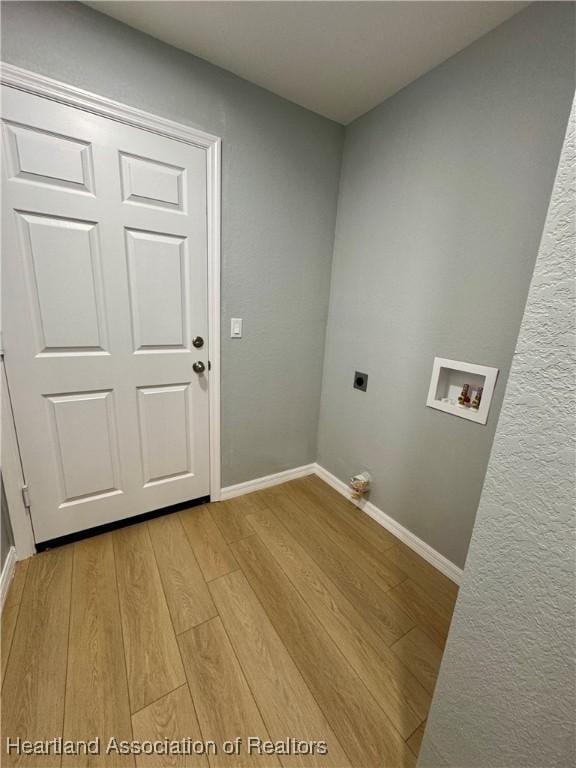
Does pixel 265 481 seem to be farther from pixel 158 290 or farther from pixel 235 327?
pixel 158 290

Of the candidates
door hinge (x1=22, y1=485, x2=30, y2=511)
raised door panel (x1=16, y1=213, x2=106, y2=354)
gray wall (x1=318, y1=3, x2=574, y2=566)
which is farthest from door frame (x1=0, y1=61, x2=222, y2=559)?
gray wall (x1=318, y1=3, x2=574, y2=566)

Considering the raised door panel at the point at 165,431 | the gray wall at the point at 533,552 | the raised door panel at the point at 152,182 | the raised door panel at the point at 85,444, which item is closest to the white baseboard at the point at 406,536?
the gray wall at the point at 533,552

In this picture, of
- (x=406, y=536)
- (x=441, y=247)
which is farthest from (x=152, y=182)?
(x=406, y=536)

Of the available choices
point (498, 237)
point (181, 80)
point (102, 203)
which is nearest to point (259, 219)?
point (181, 80)

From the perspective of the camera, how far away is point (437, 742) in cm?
71

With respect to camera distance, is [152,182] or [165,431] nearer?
[152,182]

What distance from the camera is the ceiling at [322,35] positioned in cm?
111

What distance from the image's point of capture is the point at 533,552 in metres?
0.51

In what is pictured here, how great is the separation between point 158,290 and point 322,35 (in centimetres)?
128

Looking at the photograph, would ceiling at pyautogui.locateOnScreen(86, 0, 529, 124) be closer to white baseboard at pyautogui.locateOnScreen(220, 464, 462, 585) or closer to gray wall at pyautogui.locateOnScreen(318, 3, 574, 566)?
gray wall at pyautogui.locateOnScreen(318, 3, 574, 566)

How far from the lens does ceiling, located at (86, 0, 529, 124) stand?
43.8 inches

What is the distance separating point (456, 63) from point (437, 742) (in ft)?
7.55

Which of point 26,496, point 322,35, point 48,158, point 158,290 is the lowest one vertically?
point 26,496

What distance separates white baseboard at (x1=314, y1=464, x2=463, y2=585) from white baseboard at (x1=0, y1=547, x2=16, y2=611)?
1.75 m
